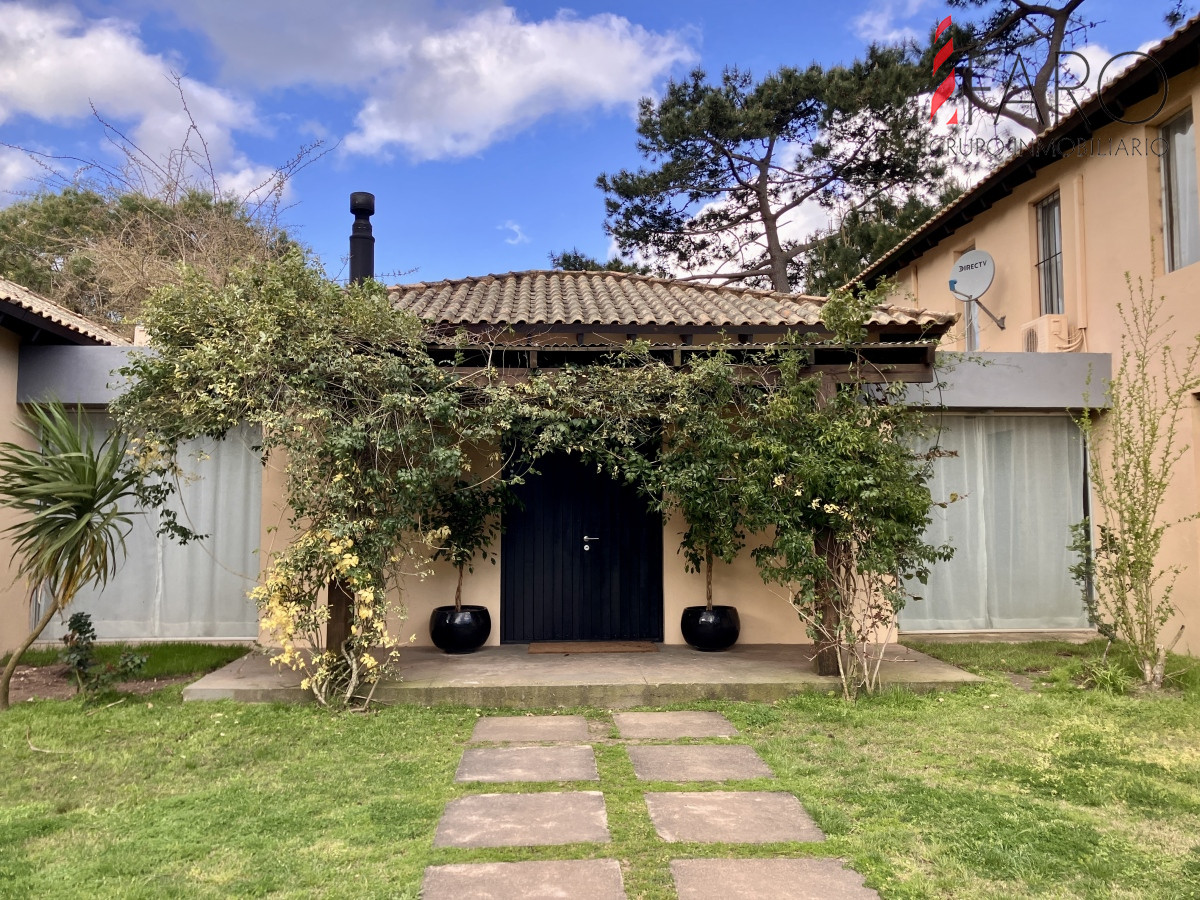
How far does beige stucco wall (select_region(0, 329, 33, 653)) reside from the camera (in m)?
7.53

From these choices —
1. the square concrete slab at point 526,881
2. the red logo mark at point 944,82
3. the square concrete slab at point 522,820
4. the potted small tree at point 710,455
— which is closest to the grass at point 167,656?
the square concrete slab at point 522,820

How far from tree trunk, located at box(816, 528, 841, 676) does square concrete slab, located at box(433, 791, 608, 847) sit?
284 cm

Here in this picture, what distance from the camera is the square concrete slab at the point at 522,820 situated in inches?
144

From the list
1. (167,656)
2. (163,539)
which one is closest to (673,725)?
(167,656)

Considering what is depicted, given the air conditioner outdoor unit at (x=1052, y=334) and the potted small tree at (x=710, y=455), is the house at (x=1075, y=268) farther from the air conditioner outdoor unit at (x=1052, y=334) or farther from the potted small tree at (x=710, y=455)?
Answer: the potted small tree at (x=710, y=455)

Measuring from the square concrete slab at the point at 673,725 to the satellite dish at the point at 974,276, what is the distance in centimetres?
745

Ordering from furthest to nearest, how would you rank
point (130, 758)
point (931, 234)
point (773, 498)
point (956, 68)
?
point (956, 68) < point (931, 234) < point (773, 498) < point (130, 758)

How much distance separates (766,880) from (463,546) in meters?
4.82

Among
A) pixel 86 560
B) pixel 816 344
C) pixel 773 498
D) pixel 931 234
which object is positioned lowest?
pixel 86 560

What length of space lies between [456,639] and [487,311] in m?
3.10

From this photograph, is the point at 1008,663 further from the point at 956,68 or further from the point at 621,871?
the point at 956,68

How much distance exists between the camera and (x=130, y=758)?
487cm

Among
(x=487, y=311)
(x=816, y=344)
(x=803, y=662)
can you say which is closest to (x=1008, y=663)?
(x=803, y=662)

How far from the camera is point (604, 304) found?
7.84m
